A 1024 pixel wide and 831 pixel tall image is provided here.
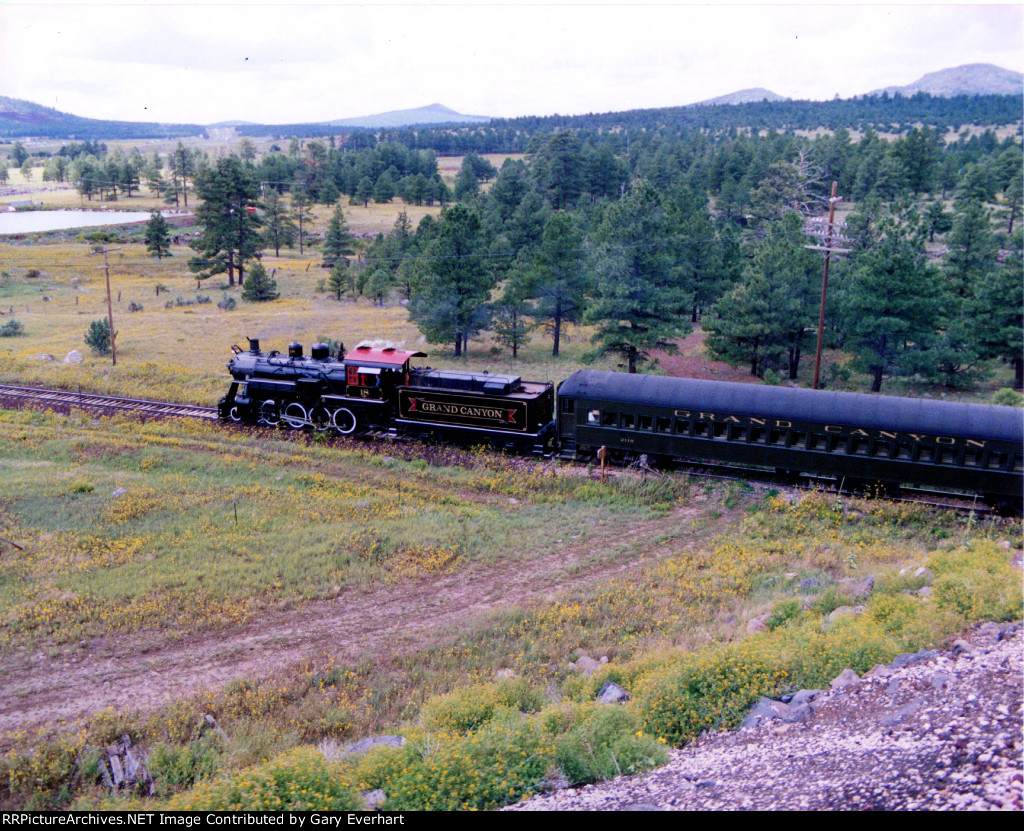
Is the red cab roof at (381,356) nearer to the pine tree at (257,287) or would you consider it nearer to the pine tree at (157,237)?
the pine tree at (257,287)

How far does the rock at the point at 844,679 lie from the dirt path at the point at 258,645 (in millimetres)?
6792

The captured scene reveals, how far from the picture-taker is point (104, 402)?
110ft

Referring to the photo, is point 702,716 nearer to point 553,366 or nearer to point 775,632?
point 775,632

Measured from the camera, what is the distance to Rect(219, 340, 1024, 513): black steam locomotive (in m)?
20.0

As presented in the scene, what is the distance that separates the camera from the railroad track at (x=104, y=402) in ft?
103

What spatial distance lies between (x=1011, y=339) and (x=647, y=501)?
21.5m

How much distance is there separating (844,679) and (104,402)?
3269 centimetres

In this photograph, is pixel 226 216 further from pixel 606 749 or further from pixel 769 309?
pixel 606 749

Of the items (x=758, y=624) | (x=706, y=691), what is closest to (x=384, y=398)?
(x=758, y=624)

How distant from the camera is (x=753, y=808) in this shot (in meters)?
7.74

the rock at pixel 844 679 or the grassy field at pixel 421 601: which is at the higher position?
the rock at pixel 844 679

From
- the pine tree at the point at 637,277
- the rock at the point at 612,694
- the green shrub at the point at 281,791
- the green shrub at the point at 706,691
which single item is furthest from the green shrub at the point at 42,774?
the pine tree at the point at 637,277

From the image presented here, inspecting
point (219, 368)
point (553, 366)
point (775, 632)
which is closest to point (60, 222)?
point (219, 368)

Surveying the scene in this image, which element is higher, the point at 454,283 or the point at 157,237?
the point at 157,237
